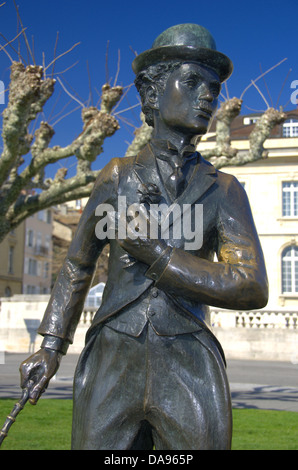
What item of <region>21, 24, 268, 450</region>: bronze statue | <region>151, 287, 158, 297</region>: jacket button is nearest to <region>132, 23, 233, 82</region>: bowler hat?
<region>21, 24, 268, 450</region>: bronze statue

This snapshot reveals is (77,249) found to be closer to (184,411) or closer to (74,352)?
(184,411)

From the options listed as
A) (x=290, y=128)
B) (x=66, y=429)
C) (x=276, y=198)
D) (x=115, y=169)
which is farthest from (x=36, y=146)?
(x=290, y=128)

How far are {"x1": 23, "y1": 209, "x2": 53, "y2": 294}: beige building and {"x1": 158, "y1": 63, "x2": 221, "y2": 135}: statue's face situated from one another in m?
45.1

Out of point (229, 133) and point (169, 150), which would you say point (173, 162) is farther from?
point (229, 133)

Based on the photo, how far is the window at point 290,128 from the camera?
34500mm

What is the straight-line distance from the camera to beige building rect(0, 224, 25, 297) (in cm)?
4378

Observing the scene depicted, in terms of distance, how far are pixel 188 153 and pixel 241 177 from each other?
2984 centimetres

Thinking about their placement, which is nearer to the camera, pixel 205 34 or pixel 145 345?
pixel 145 345

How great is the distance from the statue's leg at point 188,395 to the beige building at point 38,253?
45.4 meters

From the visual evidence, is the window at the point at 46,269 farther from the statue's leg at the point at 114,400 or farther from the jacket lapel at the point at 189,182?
the statue's leg at the point at 114,400

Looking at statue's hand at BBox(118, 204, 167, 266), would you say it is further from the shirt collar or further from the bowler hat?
the bowler hat

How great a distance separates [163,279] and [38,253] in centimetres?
4804
